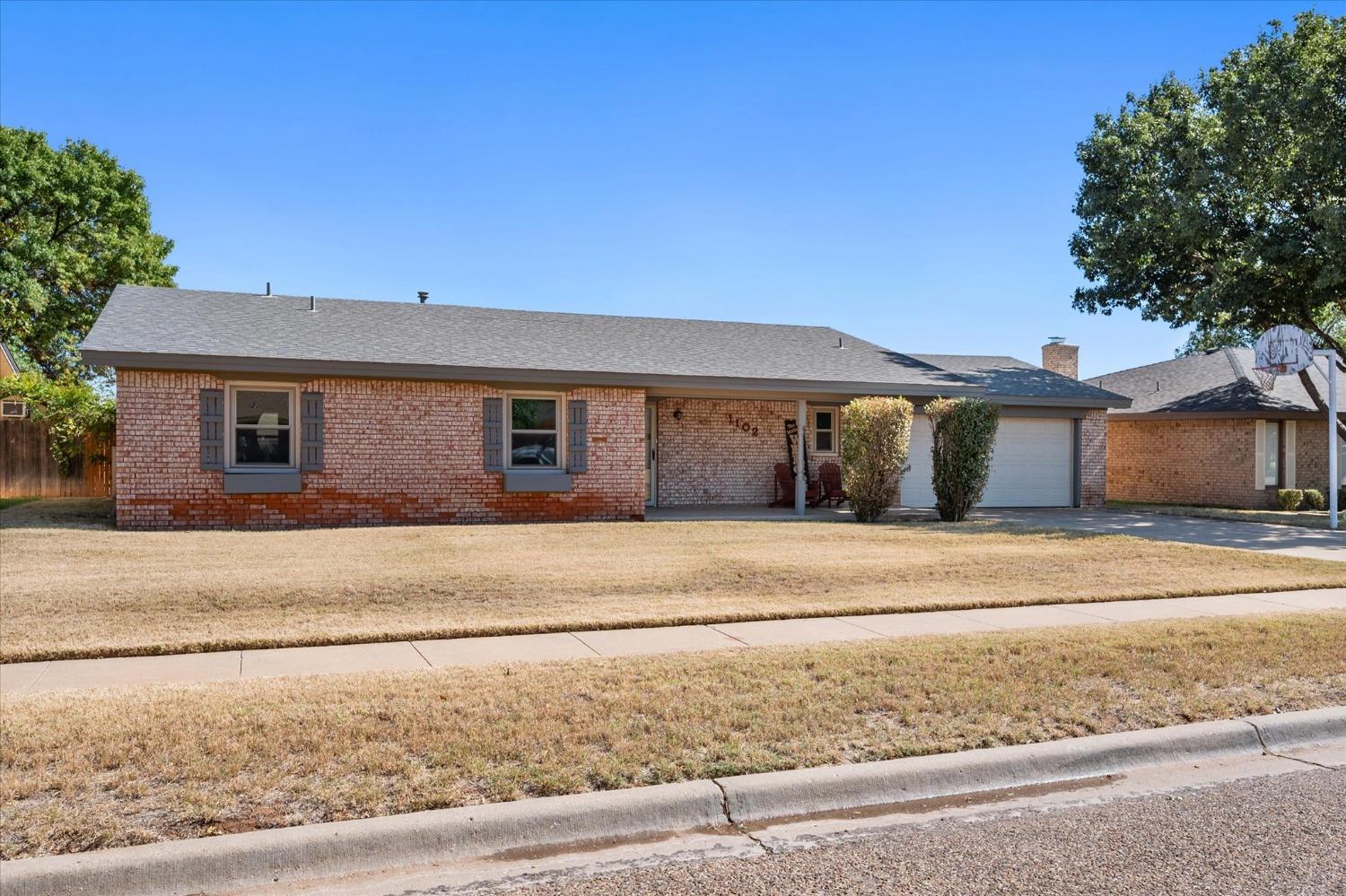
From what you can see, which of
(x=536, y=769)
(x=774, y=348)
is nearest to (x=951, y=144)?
(x=774, y=348)

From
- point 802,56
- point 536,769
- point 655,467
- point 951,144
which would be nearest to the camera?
point 536,769

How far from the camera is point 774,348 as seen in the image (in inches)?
852

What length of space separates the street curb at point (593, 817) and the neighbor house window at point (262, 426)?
1336 cm

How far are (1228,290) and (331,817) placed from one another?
74.8 ft

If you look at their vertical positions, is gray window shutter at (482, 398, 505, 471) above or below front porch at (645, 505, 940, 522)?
above

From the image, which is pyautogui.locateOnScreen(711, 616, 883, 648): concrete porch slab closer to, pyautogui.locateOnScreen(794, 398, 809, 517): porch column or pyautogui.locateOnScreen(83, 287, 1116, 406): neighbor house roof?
pyautogui.locateOnScreen(83, 287, 1116, 406): neighbor house roof

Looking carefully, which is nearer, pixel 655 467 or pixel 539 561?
pixel 539 561

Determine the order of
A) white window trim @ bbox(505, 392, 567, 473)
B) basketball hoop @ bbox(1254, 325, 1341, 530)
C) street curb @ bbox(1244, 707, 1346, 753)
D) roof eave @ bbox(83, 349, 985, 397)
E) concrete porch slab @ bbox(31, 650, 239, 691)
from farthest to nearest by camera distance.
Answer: basketball hoop @ bbox(1254, 325, 1341, 530) → white window trim @ bbox(505, 392, 567, 473) → roof eave @ bbox(83, 349, 985, 397) → concrete porch slab @ bbox(31, 650, 239, 691) → street curb @ bbox(1244, 707, 1346, 753)

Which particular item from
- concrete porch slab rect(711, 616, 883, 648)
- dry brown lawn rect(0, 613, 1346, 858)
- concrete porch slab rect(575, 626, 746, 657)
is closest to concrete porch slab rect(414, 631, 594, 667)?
concrete porch slab rect(575, 626, 746, 657)

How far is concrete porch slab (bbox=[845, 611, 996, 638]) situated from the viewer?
26.9 ft

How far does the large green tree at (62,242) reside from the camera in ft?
95.5

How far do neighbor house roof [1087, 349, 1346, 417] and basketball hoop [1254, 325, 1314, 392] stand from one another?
3.47 meters

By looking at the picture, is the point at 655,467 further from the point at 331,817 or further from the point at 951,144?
the point at 331,817

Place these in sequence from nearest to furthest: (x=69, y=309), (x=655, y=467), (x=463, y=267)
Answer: (x=655, y=467) → (x=463, y=267) → (x=69, y=309)
